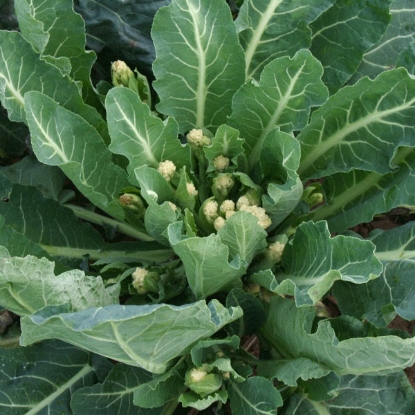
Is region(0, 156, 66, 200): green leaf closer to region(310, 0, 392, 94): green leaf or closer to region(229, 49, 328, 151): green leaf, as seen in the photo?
region(229, 49, 328, 151): green leaf

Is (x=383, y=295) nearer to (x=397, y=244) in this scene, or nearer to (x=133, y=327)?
(x=397, y=244)

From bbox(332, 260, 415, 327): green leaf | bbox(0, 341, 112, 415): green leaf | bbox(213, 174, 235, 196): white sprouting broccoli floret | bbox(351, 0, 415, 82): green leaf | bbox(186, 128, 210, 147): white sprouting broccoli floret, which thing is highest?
bbox(351, 0, 415, 82): green leaf

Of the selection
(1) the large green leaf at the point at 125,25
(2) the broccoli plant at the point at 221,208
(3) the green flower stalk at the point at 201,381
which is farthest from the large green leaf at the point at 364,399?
(1) the large green leaf at the point at 125,25

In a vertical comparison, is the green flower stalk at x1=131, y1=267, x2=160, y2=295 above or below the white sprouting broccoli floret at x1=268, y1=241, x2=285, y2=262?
below

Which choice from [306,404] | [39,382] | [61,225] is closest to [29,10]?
[61,225]

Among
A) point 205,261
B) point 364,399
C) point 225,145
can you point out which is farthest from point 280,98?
point 364,399

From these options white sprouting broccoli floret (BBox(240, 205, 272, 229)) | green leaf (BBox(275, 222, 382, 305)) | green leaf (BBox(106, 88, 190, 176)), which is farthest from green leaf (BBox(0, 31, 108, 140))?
green leaf (BBox(275, 222, 382, 305))
